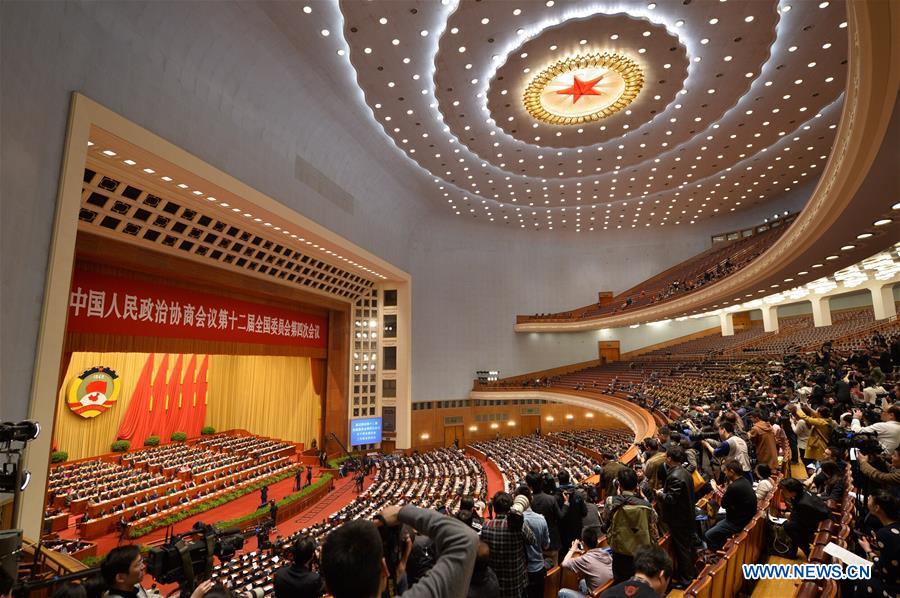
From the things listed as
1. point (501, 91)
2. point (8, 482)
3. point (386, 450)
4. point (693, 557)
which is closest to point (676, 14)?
point (501, 91)

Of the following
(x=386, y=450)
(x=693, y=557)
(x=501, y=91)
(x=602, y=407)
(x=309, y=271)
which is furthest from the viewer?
(x=386, y=450)

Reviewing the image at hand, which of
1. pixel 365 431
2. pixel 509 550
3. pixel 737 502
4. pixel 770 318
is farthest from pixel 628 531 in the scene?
pixel 770 318

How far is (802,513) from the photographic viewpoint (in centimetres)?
319

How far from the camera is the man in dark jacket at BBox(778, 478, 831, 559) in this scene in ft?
10.3

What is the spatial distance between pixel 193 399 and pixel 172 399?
822mm

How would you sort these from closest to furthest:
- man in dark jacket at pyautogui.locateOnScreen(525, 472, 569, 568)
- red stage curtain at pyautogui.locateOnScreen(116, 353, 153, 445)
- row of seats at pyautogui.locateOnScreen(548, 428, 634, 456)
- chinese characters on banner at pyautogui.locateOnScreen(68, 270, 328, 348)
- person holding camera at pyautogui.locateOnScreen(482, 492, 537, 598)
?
person holding camera at pyautogui.locateOnScreen(482, 492, 537, 598) → man in dark jacket at pyautogui.locateOnScreen(525, 472, 569, 568) → chinese characters on banner at pyautogui.locateOnScreen(68, 270, 328, 348) → row of seats at pyautogui.locateOnScreen(548, 428, 634, 456) → red stage curtain at pyautogui.locateOnScreen(116, 353, 153, 445)

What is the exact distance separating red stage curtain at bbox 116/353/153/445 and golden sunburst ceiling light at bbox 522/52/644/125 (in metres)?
16.9

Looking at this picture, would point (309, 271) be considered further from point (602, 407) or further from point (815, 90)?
point (815, 90)

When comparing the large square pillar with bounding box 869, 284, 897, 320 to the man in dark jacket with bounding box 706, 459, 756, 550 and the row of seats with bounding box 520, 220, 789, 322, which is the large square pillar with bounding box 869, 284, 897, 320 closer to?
the row of seats with bounding box 520, 220, 789, 322

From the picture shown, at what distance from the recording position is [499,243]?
2428 centimetres

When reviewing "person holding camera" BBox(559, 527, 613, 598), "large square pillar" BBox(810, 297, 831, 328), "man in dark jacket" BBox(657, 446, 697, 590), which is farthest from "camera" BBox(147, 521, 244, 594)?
"large square pillar" BBox(810, 297, 831, 328)

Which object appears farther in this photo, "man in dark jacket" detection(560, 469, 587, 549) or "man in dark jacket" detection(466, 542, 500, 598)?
"man in dark jacket" detection(560, 469, 587, 549)

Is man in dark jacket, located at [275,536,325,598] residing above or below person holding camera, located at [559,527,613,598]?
above

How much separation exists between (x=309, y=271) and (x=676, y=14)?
12.4m
